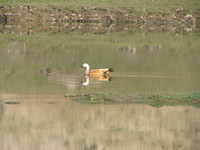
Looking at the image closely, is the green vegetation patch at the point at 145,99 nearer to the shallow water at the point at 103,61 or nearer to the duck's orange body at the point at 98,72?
the shallow water at the point at 103,61

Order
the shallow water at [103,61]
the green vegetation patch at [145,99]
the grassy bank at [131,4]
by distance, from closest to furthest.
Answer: the green vegetation patch at [145,99] < the shallow water at [103,61] < the grassy bank at [131,4]

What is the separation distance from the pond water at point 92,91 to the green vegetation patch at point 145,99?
1.63ft

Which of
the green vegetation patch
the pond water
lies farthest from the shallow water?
the green vegetation patch

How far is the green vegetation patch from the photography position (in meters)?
24.6

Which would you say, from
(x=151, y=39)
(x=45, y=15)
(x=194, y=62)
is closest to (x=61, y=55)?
(x=194, y=62)

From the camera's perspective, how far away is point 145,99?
81.7 ft

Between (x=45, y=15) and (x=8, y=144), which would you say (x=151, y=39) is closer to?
(x=45, y=15)

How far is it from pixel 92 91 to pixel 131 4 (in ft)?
143

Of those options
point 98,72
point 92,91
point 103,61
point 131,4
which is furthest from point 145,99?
point 131,4

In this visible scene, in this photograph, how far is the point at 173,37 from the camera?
5441 centimetres

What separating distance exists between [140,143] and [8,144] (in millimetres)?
3883

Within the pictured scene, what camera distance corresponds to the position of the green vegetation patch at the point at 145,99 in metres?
24.6

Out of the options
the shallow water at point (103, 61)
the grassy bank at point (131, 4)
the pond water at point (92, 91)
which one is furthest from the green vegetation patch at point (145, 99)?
the grassy bank at point (131, 4)

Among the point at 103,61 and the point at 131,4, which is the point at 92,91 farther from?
the point at 131,4
